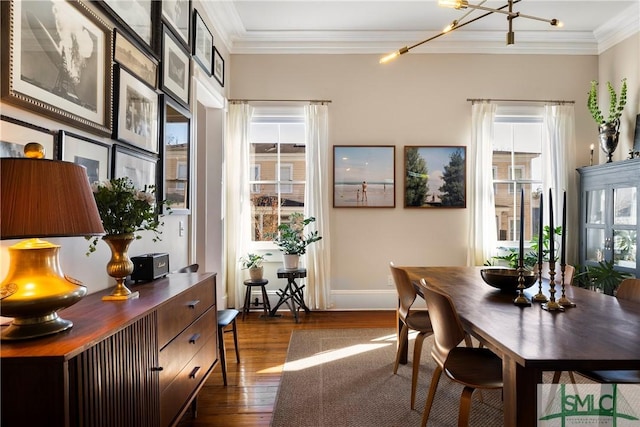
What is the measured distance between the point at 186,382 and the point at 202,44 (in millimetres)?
2913

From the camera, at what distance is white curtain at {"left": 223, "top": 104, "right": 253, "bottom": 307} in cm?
433

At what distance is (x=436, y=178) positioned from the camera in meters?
4.49

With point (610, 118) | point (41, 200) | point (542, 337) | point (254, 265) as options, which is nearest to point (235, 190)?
point (254, 265)

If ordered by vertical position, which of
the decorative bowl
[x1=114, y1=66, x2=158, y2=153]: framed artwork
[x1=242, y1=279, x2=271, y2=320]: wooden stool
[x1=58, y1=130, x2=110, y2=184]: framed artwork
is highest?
[x1=114, y1=66, x2=158, y2=153]: framed artwork

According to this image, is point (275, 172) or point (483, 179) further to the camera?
point (275, 172)

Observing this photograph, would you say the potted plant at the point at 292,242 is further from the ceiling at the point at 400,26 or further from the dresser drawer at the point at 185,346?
the ceiling at the point at 400,26

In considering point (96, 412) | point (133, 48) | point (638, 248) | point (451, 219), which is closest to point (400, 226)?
point (451, 219)

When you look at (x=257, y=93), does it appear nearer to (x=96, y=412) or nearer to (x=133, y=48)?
(x=133, y=48)

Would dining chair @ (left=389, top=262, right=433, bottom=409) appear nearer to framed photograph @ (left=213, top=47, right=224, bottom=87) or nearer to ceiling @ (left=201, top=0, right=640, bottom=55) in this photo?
framed photograph @ (left=213, top=47, right=224, bottom=87)

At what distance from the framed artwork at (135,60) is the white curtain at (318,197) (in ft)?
7.08

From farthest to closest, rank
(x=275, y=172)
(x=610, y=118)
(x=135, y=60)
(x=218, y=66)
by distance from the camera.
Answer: (x=275, y=172) < (x=610, y=118) < (x=218, y=66) < (x=135, y=60)

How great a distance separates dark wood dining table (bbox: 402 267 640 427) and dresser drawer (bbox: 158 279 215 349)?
4.31 feet

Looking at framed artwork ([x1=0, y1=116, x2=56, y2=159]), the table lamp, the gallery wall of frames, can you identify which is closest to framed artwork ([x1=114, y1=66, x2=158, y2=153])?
the gallery wall of frames

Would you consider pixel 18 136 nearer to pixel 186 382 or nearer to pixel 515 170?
pixel 186 382
